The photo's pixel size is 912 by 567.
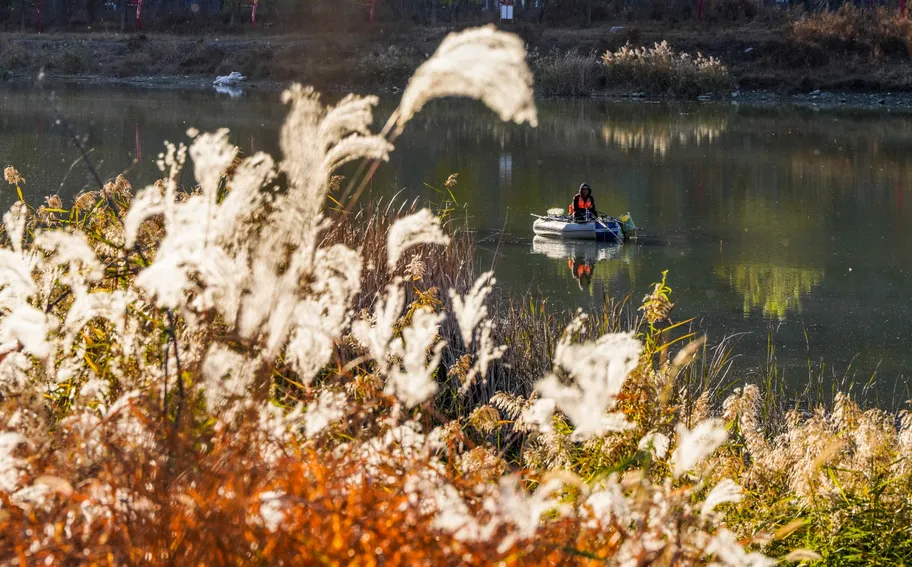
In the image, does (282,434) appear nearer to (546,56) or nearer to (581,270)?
(581,270)

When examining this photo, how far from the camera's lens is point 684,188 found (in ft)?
58.0

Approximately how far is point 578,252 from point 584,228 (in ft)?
2.06

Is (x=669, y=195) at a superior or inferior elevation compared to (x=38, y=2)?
inferior

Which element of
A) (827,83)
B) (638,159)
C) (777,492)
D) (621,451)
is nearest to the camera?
(621,451)

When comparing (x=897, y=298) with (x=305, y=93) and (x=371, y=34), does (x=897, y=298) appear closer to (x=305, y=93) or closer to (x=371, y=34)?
(x=305, y=93)

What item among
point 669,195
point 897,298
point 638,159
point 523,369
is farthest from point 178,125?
point 523,369

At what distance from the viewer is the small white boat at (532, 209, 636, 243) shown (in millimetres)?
13305

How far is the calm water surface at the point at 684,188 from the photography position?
989 centimetres

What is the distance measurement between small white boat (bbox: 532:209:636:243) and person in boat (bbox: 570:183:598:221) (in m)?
0.08

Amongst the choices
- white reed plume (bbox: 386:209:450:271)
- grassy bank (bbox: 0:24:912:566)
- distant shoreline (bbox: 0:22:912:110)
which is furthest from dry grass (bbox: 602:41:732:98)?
white reed plume (bbox: 386:209:450:271)

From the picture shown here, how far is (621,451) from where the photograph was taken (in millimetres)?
3057

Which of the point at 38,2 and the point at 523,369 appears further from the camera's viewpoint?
the point at 38,2

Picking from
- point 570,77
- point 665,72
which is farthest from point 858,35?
point 570,77

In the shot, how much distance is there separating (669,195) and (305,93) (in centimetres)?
1541
